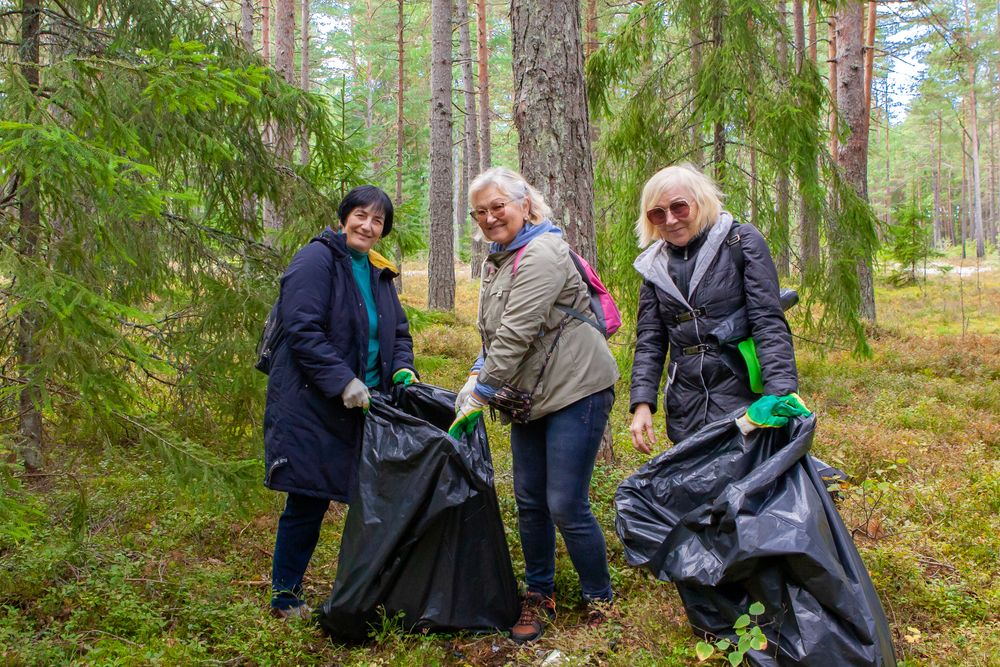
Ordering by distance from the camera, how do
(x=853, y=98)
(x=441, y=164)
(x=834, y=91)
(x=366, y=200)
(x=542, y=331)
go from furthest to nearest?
1. (x=834, y=91)
2. (x=441, y=164)
3. (x=853, y=98)
4. (x=366, y=200)
5. (x=542, y=331)

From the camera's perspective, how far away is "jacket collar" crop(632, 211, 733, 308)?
2.85 metres

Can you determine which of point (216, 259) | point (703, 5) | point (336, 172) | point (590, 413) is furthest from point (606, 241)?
point (590, 413)

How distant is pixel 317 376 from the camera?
3.11m

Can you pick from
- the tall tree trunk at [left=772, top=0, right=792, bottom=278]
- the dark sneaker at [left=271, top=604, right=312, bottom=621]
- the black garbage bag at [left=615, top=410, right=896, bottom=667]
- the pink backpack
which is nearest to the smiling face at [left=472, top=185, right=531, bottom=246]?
the pink backpack

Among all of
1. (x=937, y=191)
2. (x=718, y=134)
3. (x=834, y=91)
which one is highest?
(x=937, y=191)

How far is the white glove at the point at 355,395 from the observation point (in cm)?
313

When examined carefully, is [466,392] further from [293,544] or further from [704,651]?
[704,651]

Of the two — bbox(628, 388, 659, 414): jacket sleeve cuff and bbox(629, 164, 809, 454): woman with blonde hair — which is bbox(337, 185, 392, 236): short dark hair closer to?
bbox(629, 164, 809, 454): woman with blonde hair

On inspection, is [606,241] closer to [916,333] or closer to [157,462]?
[157,462]

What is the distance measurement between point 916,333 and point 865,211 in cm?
427

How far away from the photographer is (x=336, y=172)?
5004 mm

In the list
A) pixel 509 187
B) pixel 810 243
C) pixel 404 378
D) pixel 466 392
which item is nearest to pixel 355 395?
pixel 404 378

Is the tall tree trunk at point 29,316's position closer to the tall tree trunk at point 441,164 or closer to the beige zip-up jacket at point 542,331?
the beige zip-up jacket at point 542,331

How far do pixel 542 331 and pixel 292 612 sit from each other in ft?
5.89
